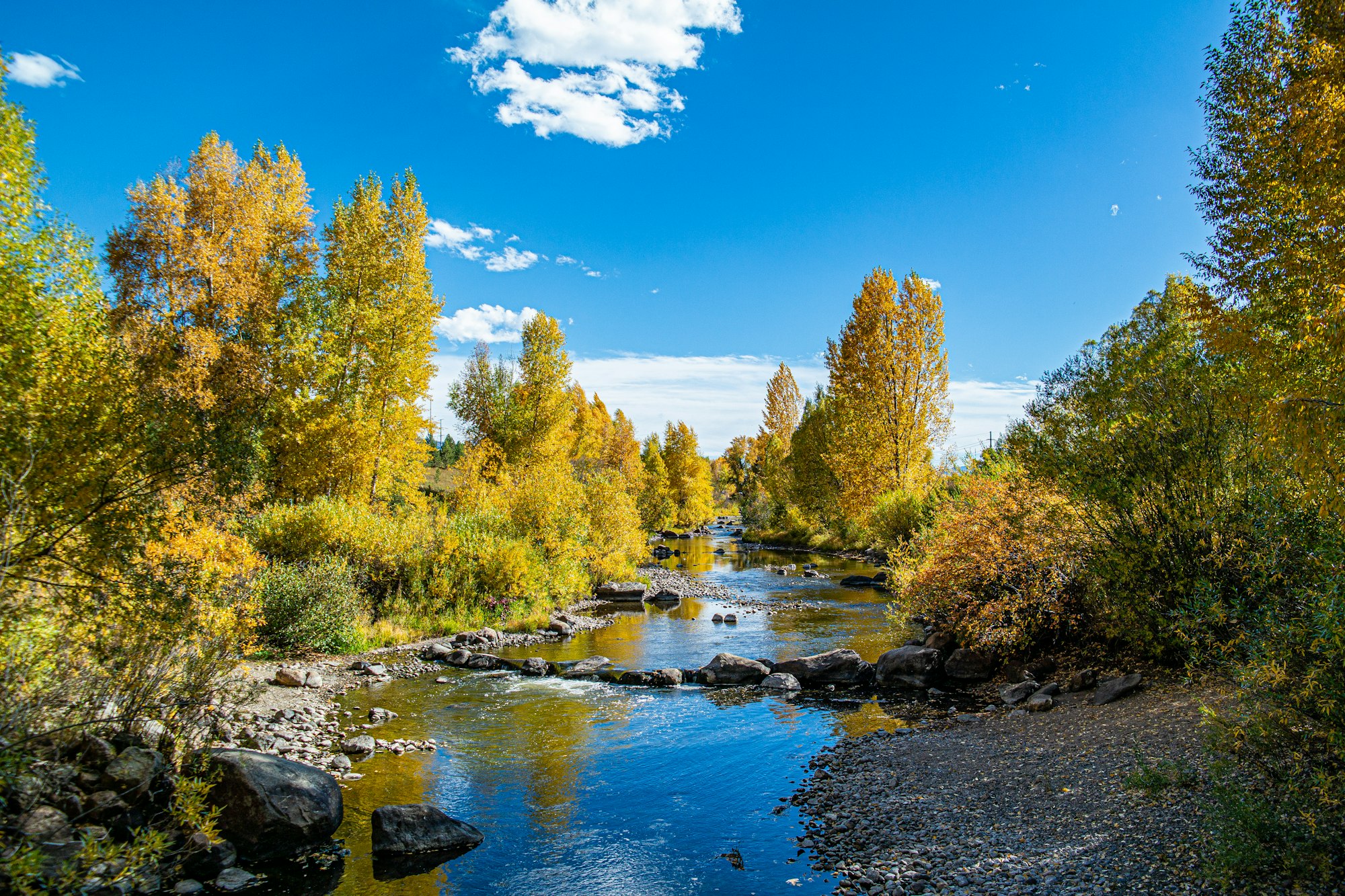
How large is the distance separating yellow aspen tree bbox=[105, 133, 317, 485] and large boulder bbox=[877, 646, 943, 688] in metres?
22.2

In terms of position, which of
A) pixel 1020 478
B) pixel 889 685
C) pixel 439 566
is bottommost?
pixel 889 685

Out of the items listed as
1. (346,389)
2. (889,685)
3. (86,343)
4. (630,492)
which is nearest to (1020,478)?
(889,685)

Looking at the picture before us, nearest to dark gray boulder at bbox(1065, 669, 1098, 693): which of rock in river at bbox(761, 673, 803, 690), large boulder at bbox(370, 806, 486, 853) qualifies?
rock in river at bbox(761, 673, 803, 690)

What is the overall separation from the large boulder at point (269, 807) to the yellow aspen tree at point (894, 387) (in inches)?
1172

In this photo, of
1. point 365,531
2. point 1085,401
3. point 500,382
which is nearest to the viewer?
point 1085,401

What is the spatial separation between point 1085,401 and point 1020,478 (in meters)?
2.98

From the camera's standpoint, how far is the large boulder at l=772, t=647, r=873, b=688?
14.5 metres

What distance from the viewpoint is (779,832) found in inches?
308

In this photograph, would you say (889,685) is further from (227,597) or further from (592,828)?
(227,597)

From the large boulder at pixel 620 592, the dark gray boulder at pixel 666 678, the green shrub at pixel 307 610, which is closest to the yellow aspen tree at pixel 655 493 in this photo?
the large boulder at pixel 620 592

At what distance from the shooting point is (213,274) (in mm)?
25281

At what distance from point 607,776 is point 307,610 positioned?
1055 centimetres

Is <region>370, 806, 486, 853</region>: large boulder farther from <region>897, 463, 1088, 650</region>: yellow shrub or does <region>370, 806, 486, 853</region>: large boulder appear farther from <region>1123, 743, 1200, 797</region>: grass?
<region>897, 463, 1088, 650</region>: yellow shrub

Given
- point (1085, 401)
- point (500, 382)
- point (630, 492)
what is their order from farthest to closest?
point (630, 492) < point (500, 382) < point (1085, 401)
